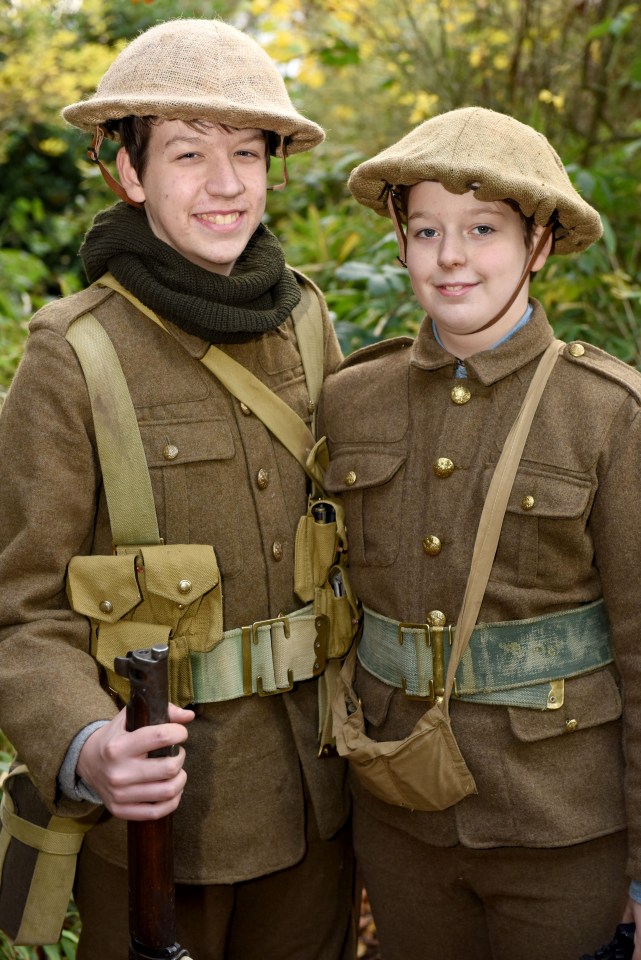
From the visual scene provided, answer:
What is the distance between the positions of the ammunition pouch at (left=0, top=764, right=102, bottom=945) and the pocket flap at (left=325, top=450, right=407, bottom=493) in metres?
0.86

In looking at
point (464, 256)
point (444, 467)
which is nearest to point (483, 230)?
point (464, 256)

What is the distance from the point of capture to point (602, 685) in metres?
2.13

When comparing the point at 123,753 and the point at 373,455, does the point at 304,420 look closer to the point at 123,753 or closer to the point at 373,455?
the point at 373,455

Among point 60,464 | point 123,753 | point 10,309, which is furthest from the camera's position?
point 10,309

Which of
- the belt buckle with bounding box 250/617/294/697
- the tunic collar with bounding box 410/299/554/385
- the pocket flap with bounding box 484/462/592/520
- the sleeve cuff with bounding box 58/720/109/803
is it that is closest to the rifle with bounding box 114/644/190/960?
the sleeve cuff with bounding box 58/720/109/803

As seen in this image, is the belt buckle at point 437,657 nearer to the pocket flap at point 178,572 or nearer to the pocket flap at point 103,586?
the pocket flap at point 178,572

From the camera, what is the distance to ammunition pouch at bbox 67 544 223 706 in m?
2.13

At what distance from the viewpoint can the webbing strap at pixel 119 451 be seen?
2127 mm

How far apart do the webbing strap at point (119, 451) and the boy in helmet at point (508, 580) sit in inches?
19.2

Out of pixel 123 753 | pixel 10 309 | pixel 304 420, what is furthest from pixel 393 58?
pixel 123 753

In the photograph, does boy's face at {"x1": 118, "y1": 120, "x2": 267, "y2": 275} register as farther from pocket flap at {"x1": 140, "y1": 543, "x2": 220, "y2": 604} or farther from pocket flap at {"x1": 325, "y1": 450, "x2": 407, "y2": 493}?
pocket flap at {"x1": 140, "y1": 543, "x2": 220, "y2": 604}

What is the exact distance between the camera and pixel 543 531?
208 centimetres

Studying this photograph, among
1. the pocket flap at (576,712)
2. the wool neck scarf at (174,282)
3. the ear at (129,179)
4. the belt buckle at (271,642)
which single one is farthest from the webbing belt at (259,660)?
the ear at (129,179)

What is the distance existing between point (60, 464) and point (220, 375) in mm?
408
